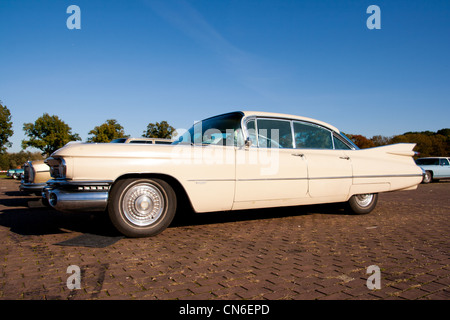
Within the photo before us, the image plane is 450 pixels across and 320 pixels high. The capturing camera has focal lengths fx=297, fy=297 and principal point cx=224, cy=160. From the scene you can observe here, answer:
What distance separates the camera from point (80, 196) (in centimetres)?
344

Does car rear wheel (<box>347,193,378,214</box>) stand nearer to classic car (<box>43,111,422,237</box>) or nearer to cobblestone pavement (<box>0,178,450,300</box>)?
classic car (<box>43,111,422,237</box>)

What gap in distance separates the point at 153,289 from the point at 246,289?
0.73 metres

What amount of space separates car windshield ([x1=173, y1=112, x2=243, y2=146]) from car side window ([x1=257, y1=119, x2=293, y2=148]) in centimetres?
39

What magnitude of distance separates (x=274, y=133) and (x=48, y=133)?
54317mm

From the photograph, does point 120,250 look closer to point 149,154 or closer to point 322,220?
point 149,154

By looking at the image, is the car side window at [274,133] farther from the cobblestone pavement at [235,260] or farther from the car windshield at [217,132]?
the cobblestone pavement at [235,260]

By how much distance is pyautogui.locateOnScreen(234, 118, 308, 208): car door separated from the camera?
4.25m

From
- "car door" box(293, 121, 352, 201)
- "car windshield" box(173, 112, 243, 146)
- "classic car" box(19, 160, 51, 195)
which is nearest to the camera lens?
"car windshield" box(173, 112, 243, 146)

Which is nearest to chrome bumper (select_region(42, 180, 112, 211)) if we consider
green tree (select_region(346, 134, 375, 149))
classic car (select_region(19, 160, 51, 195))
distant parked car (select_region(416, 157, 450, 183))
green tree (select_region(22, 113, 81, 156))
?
classic car (select_region(19, 160, 51, 195))

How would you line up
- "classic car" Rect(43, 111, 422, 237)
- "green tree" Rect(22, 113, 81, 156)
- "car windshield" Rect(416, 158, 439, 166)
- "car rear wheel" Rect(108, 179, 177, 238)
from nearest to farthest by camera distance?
"classic car" Rect(43, 111, 422, 237) < "car rear wheel" Rect(108, 179, 177, 238) < "car windshield" Rect(416, 158, 439, 166) < "green tree" Rect(22, 113, 81, 156)

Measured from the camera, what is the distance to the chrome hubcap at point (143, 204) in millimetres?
3748

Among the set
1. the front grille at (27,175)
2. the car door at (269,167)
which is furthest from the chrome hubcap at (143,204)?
the front grille at (27,175)

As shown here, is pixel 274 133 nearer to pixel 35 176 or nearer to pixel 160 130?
pixel 35 176

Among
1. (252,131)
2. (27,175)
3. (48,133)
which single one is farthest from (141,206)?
(48,133)
